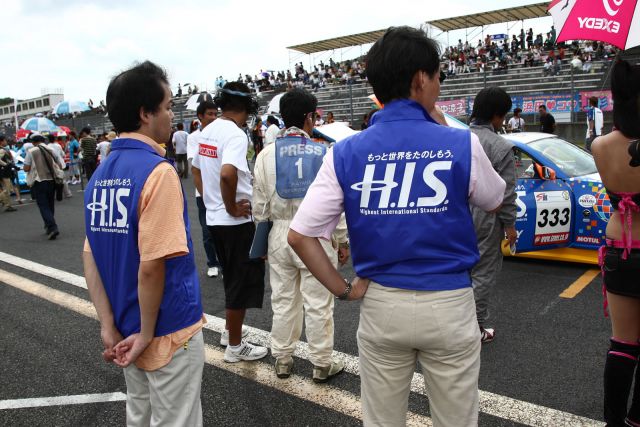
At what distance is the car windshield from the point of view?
5391mm

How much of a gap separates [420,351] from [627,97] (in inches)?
57.9

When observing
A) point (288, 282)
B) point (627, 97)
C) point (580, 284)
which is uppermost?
point (627, 97)

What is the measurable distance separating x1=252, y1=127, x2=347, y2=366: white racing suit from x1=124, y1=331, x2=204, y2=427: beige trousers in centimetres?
134

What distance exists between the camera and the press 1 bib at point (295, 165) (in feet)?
10.7

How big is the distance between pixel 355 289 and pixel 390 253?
0.21 m

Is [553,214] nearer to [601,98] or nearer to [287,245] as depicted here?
[287,245]

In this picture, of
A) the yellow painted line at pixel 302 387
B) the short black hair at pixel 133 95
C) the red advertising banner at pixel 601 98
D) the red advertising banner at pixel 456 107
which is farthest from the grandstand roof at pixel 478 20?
the short black hair at pixel 133 95

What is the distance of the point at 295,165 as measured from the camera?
10.7 feet

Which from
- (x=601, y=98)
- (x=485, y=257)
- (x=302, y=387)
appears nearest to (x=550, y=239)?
(x=485, y=257)

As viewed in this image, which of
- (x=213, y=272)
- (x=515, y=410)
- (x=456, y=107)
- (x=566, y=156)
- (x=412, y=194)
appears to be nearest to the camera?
(x=412, y=194)

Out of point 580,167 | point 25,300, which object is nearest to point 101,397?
point 25,300

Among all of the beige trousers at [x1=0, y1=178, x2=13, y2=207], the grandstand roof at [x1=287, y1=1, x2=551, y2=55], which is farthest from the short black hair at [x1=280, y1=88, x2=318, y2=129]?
the grandstand roof at [x1=287, y1=1, x2=551, y2=55]

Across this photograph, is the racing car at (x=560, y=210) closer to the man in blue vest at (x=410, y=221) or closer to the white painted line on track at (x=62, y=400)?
the man in blue vest at (x=410, y=221)

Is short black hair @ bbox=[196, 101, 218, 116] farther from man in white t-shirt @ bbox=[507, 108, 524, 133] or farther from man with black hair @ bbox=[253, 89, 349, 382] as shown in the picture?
man in white t-shirt @ bbox=[507, 108, 524, 133]
